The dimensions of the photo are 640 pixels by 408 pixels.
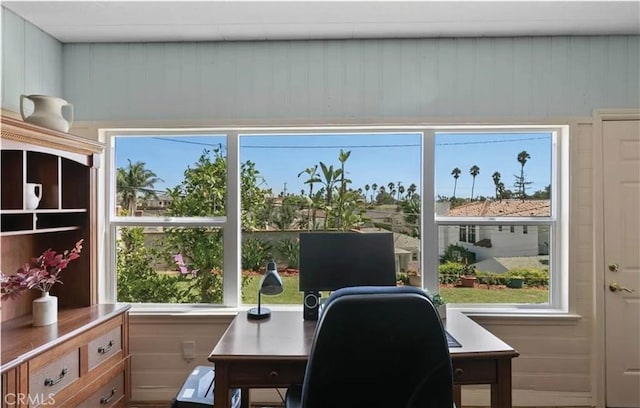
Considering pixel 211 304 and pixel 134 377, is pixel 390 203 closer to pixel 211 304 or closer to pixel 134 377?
pixel 211 304

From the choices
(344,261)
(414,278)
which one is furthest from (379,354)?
(414,278)

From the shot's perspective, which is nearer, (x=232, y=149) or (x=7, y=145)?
(x=7, y=145)

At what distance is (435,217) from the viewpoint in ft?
8.57

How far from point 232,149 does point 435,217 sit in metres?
1.53

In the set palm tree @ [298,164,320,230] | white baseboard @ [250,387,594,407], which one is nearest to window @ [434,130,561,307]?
white baseboard @ [250,387,594,407]

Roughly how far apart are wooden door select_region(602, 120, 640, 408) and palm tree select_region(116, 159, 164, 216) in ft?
10.4

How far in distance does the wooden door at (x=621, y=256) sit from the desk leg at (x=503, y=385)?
140 cm

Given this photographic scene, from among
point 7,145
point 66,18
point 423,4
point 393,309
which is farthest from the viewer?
point 66,18

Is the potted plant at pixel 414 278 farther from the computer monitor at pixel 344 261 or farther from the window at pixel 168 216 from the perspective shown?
the window at pixel 168 216

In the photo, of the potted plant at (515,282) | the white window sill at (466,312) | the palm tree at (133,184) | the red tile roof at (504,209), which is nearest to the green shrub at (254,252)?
the white window sill at (466,312)

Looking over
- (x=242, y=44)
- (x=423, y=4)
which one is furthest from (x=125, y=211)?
(x=423, y=4)

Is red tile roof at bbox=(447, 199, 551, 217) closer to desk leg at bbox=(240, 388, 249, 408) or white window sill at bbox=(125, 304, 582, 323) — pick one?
white window sill at bbox=(125, 304, 582, 323)

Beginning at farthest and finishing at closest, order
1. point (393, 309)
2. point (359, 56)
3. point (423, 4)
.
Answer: point (359, 56) → point (423, 4) → point (393, 309)

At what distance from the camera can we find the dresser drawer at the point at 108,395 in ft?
6.49
